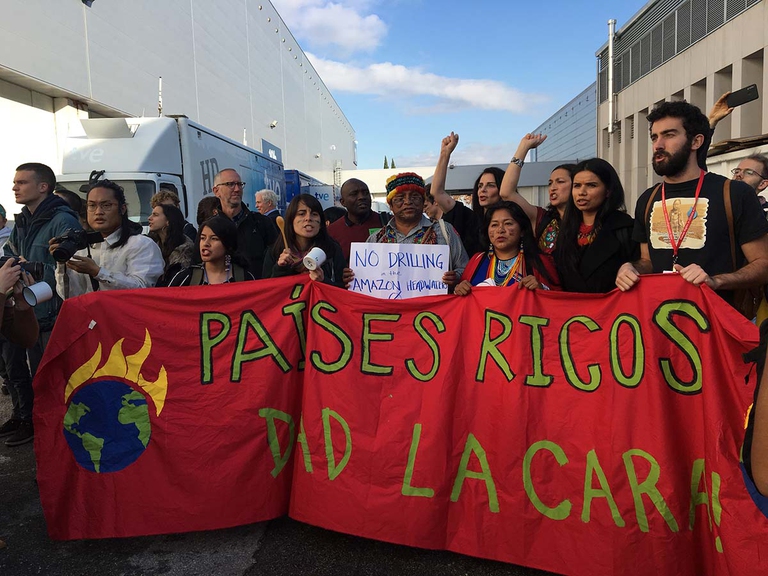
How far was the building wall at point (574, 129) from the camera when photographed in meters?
39.9

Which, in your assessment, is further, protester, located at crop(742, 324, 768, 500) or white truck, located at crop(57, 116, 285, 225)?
white truck, located at crop(57, 116, 285, 225)

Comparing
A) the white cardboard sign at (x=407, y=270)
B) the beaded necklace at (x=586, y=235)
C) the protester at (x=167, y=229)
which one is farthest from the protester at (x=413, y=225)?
the protester at (x=167, y=229)

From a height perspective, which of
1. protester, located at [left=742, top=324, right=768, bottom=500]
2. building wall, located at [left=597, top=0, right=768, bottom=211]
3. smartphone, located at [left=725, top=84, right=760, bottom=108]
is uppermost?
building wall, located at [left=597, top=0, right=768, bottom=211]

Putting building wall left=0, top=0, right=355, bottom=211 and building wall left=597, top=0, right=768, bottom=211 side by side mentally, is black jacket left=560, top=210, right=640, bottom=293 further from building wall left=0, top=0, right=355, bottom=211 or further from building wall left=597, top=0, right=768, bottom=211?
building wall left=0, top=0, right=355, bottom=211

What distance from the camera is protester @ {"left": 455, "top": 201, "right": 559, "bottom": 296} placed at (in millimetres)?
3178

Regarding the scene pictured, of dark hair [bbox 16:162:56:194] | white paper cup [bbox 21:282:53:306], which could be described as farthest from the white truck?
white paper cup [bbox 21:282:53:306]

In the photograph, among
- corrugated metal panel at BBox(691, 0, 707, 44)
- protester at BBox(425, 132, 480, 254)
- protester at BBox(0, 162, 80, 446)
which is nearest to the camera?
protester at BBox(0, 162, 80, 446)

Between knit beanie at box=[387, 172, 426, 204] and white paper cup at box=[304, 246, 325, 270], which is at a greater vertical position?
knit beanie at box=[387, 172, 426, 204]

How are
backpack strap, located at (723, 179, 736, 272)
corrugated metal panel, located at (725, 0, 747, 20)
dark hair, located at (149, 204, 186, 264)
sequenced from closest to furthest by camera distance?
backpack strap, located at (723, 179, 736, 272) → dark hair, located at (149, 204, 186, 264) → corrugated metal panel, located at (725, 0, 747, 20)

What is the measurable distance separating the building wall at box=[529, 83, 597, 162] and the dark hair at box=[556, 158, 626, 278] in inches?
1357

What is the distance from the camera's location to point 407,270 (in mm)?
3426

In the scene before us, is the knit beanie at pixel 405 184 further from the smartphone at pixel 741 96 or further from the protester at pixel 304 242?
the smartphone at pixel 741 96

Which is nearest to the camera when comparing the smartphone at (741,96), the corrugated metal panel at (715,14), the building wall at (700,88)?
the smartphone at (741,96)

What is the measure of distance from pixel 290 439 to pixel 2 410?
3805mm
